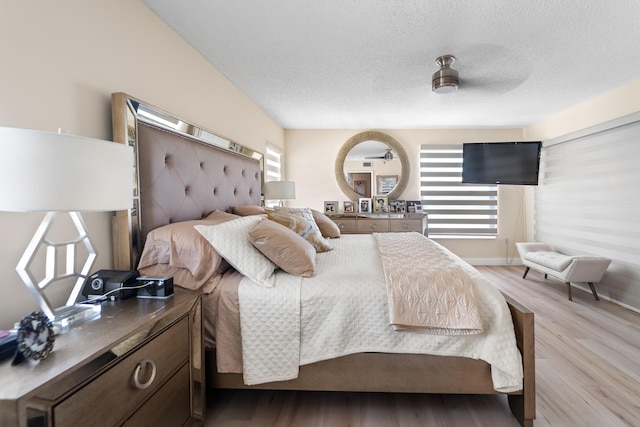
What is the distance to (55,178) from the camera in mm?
729

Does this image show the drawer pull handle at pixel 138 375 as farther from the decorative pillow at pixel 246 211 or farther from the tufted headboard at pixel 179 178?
the decorative pillow at pixel 246 211

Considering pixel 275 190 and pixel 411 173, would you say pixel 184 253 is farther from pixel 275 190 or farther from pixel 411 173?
pixel 411 173

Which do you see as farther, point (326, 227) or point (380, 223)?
point (380, 223)

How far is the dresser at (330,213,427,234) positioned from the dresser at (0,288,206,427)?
2.70 metres

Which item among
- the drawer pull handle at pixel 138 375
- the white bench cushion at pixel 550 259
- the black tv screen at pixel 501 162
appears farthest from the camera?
the black tv screen at pixel 501 162

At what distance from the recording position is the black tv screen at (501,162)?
12.7ft

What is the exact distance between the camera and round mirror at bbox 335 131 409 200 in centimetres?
423

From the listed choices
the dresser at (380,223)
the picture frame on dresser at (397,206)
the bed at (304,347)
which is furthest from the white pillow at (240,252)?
the picture frame on dresser at (397,206)

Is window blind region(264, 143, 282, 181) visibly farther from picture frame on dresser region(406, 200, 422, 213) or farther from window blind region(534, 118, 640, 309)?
window blind region(534, 118, 640, 309)

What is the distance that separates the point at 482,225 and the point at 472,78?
2.63m

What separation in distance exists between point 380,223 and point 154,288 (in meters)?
2.99

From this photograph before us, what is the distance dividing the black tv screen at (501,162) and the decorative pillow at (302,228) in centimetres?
310

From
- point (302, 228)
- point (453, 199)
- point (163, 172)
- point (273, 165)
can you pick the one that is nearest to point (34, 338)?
point (163, 172)

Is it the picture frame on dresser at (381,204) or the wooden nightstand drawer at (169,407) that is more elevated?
the picture frame on dresser at (381,204)
